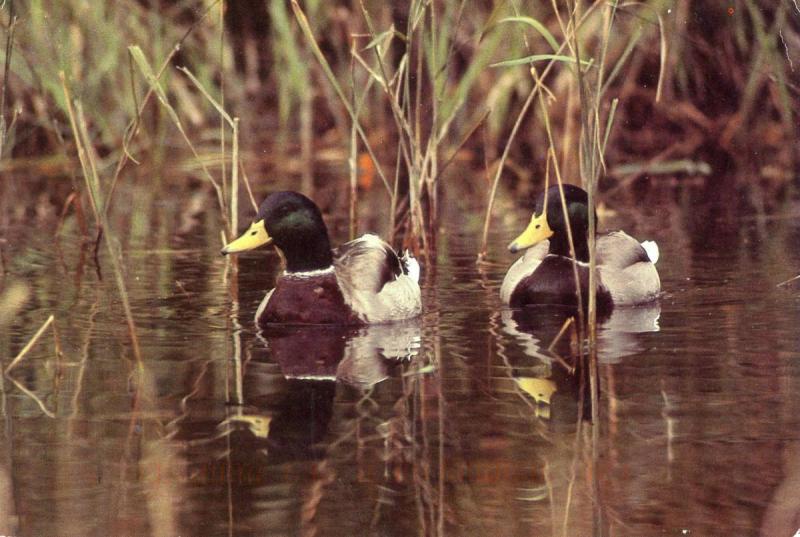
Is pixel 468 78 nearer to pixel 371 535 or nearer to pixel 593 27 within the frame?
pixel 593 27

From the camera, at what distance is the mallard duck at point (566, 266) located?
8766mm

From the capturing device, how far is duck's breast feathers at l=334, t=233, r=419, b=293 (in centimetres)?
839

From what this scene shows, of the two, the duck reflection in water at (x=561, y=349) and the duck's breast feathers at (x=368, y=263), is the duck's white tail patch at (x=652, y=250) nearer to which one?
the duck reflection in water at (x=561, y=349)

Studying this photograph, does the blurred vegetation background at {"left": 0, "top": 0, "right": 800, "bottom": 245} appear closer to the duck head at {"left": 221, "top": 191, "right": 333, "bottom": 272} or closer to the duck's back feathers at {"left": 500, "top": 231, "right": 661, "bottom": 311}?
the duck's back feathers at {"left": 500, "top": 231, "right": 661, "bottom": 311}

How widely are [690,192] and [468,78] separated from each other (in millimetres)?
3100

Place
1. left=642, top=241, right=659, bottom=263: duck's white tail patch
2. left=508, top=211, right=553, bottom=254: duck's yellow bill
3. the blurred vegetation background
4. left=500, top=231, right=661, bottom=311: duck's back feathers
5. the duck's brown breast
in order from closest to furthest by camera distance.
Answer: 1. the duck's brown breast
2. left=500, top=231, right=661, bottom=311: duck's back feathers
3. left=508, top=211, right=553, bottom=254: duck's yellow bill
4. left=642, top=241, right=659, bottom=263: duck's white tail patch
5. the blurred vegetation background

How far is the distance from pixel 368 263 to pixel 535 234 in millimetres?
944

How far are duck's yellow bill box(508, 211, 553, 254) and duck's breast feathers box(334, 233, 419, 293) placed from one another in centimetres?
59

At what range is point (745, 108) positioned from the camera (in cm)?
1470

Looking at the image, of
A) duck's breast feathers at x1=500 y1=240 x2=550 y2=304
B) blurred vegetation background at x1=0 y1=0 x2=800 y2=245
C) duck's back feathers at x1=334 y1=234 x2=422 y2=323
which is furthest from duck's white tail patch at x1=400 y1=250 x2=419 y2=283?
blurred vegetation background at x1=0 y1=0 x2=800 y2=245

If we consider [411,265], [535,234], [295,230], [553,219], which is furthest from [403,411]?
[553,219]

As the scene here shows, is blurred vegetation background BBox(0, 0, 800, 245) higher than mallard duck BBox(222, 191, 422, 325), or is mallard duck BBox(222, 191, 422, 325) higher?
blurred vegetation background BBox(0, 0, 800, 245)

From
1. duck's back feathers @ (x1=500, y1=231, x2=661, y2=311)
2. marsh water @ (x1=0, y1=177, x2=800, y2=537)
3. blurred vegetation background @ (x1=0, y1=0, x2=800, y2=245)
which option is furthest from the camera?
blurred vegetation background @ (x1=0, y1=0, x2=800, y2=245)

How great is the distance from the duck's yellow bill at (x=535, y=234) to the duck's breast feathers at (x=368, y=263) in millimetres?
591
